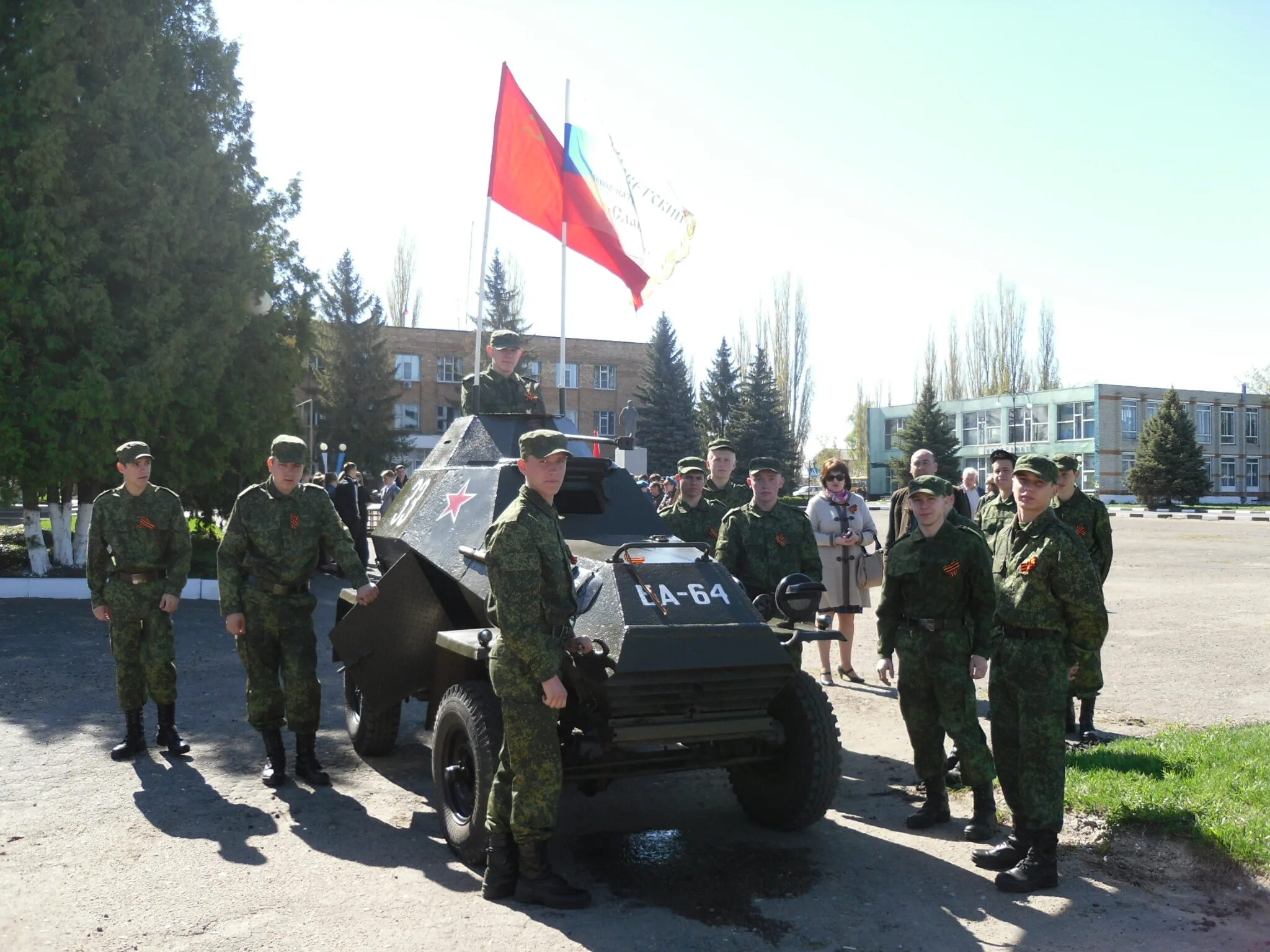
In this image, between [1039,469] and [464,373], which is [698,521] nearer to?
[1039,469]

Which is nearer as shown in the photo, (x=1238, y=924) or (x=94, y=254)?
(x=1238, y=924)

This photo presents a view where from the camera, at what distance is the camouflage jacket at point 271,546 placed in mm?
5605

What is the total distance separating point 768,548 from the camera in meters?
6.15

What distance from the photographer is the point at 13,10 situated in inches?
510

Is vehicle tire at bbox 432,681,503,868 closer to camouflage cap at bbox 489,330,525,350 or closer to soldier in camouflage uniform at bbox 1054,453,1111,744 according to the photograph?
camouflage cap at bbox 489,330,525,350

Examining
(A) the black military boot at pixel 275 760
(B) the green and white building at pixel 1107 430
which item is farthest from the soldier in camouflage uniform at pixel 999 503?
(B) the green and white building at pixel 1107 430

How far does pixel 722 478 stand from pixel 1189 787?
3.51 meters

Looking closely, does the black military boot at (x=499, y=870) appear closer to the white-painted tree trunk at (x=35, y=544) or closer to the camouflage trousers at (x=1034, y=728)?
the camouflage trousers at (x=1034, y=728)

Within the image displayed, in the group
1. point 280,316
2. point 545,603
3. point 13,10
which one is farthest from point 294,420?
point 545,603

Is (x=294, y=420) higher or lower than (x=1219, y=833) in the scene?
higher

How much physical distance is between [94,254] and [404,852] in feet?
36.3

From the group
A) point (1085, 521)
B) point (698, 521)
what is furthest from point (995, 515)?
point (698, 521)

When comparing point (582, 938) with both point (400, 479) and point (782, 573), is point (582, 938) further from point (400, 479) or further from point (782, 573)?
point (400, 479)

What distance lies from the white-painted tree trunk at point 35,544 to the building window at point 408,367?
3528 cm
